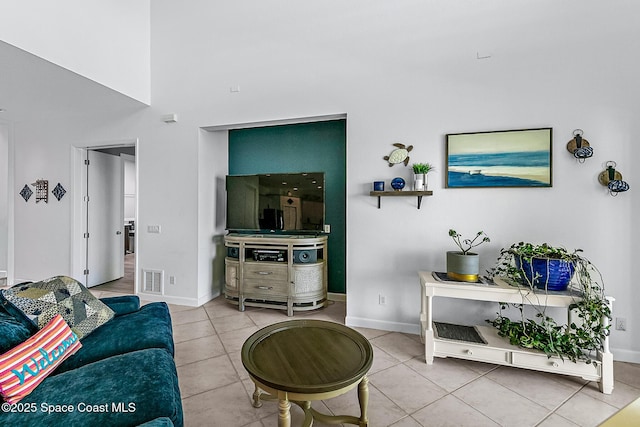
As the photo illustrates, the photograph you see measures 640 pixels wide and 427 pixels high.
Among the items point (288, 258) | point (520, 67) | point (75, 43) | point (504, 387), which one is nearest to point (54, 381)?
point (288, 258)

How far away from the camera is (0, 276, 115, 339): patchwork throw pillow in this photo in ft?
5.69

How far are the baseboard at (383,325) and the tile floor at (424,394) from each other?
0.74 ft

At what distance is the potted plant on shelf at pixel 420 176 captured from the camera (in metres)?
2.90

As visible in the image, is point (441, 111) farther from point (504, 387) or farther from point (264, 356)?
point (264, 356)

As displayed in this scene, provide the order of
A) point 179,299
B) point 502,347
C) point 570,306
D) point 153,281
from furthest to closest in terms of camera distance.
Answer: point 153,281
point 179,299
point 502,347
point 570,306

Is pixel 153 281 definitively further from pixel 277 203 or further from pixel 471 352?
pixel 471 352

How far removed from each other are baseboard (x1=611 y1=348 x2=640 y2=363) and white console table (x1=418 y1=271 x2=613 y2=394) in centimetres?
51

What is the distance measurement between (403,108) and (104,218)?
16.2 feet

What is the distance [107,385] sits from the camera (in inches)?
53.3

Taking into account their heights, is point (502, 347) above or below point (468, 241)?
below

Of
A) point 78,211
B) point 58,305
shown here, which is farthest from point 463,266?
point 78,211

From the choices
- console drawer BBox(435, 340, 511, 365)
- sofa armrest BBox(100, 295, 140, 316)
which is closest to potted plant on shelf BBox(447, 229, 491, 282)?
console drawer BBox(435, 340, 511, 365)

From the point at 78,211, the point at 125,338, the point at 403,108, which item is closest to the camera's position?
the point at 125,338

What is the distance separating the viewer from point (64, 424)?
3.73 feet
